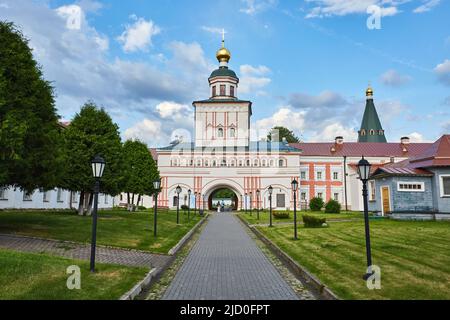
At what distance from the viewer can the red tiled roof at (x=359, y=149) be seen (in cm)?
6316

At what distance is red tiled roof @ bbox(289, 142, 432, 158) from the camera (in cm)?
6316

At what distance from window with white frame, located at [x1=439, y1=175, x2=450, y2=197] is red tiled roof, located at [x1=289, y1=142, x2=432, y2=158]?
113 feet

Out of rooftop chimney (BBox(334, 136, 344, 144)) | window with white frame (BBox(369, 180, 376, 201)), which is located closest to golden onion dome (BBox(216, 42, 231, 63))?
rooftop chimney (BBox(334, 136, 344, 144))

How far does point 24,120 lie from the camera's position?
13953 millimetres

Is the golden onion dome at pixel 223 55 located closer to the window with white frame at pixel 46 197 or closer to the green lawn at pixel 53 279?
the window with white frame at pixel 46 197

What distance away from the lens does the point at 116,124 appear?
2833cm

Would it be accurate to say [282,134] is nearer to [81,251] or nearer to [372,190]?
[372,190]

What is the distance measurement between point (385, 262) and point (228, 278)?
5154 millimetres

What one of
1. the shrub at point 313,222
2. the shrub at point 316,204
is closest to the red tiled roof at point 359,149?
the shrub at point 316,204

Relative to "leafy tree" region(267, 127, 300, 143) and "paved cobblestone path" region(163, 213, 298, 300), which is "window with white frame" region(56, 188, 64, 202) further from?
"leafy tree" region(267, 127, 300, 143)

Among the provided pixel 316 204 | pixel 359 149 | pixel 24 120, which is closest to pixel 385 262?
pixel 24 120

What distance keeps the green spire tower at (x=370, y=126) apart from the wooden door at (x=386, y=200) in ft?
165
